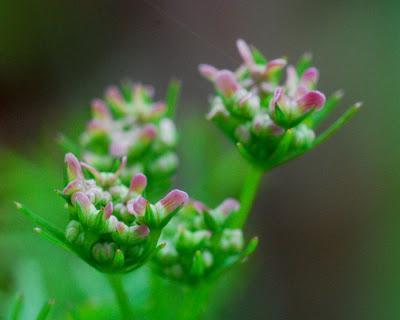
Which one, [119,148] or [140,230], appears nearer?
[140,230]

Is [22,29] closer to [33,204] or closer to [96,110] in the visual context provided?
[33,204]

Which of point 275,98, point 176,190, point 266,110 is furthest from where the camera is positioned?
point 266,110

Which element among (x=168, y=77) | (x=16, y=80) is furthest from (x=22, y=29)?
(x=168, y=77)

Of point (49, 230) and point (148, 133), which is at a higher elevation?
point (148, 133)

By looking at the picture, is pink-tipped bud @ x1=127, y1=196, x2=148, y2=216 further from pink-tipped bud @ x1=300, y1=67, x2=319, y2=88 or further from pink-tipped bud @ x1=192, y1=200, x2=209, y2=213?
pink-tipped bud @ x1=300, y1=67, x2=319, y2=88

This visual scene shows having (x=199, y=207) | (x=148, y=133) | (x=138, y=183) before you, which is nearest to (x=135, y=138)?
(x=148, y=133)

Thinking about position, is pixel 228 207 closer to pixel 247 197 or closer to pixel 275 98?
pixel 247 197

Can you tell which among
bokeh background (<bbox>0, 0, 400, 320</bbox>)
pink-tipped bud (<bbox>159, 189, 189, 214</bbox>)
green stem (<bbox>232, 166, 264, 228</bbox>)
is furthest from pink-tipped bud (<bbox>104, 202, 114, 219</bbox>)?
bokeh background (<bbox>0, 0, 400, 320</bbox>)
